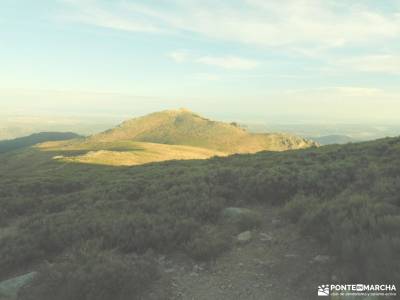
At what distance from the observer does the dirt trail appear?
6.68 m

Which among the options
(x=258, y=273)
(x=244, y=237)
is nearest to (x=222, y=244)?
(x=244, y=237)

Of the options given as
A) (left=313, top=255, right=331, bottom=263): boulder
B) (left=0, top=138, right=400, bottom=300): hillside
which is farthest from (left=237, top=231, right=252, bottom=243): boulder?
(left=313, top=255, right=331, bottom=263): boulder

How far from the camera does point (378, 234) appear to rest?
720cm

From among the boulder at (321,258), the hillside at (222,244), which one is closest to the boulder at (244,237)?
the hillside at (222,244)

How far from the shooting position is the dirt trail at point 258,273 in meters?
6.68

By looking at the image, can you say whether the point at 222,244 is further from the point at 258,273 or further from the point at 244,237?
the point at 258,273

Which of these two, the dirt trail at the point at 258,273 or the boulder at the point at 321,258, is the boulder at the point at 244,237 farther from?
the boulder at the point at 321,258

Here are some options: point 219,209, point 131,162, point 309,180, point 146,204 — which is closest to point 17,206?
point 146,204

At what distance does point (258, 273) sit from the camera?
7457 millimetres

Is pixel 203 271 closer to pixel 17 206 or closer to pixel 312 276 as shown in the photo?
pixel 312 276

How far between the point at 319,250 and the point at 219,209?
4125 mm

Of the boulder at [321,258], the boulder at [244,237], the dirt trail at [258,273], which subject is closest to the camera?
Result: the dirt trail at [258,273]

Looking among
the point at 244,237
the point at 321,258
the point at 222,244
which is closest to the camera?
the point at 321,258

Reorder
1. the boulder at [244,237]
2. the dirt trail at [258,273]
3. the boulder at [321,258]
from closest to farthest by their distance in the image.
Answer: the dirt trail at [258,273] < the boulder at [321,258] < the boulder at [244,237]
